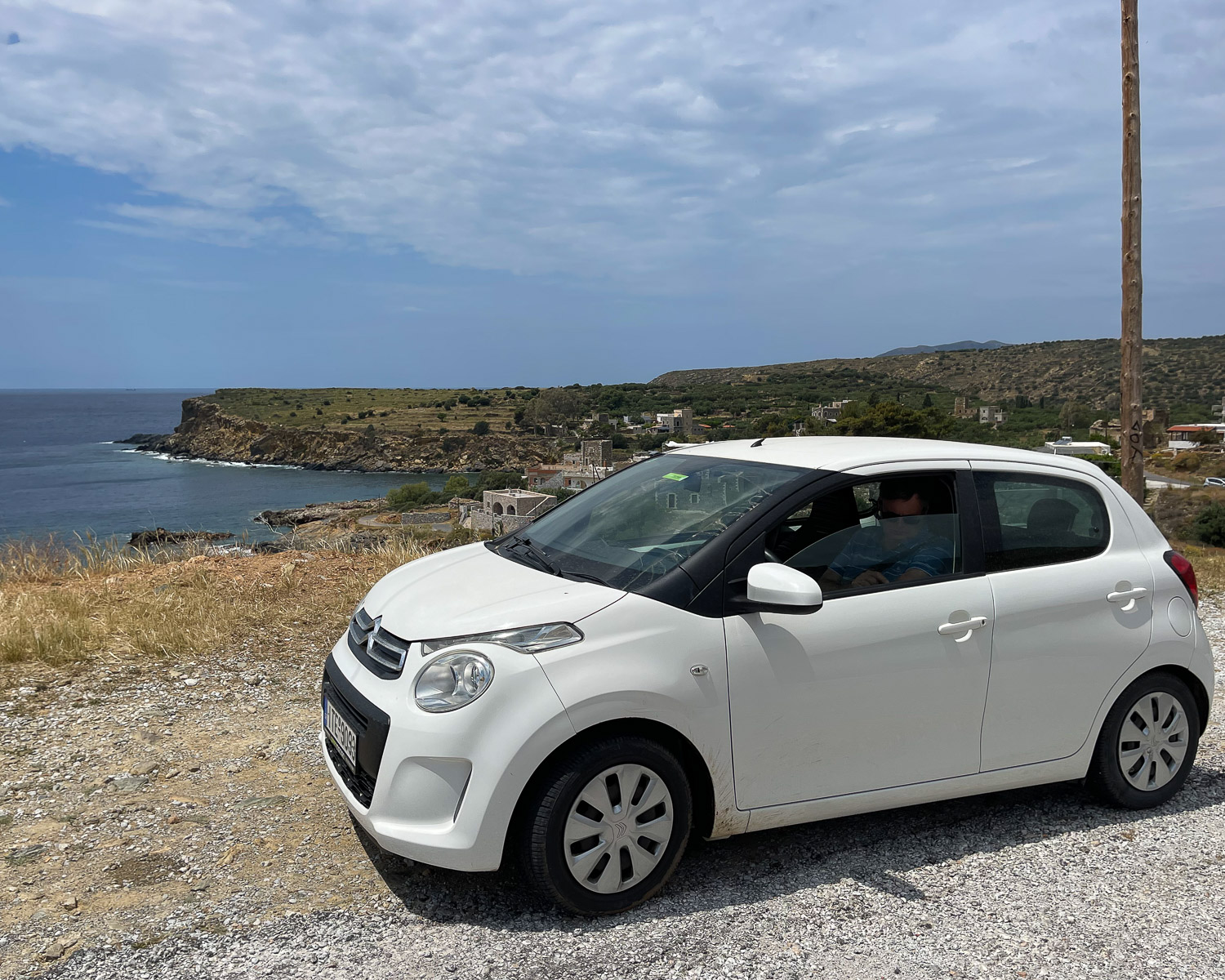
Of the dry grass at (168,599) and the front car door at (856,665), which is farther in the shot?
the dry grass at (168,599)

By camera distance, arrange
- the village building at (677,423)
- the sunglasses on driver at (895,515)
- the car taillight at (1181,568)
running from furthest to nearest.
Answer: the village building at (677,423) → the car taillight at (1181,568) → the sunglasses on driver at (895,515)

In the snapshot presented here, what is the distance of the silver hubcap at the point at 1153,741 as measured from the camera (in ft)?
13.5

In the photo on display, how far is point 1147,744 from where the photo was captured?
416cm

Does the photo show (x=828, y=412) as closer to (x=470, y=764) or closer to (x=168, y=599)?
(x=168, y=599)

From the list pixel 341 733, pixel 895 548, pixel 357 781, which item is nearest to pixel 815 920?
pixel 895 548

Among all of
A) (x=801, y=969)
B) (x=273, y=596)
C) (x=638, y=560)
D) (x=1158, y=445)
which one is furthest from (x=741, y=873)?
(x=1158, y=445)

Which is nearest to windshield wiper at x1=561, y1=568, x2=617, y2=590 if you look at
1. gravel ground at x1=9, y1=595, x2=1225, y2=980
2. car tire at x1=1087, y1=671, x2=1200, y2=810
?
gravel ground at x1=9, y1=595, x2=1225, y2=980

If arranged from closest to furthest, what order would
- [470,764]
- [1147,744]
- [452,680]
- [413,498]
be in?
[470,764] < [452,680] < [1147,744] < [413,498]

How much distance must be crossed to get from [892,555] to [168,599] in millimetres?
5622

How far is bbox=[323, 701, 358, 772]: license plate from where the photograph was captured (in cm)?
334

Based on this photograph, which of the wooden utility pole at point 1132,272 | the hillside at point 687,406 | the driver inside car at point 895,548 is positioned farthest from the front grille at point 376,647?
the hillside at point 687,406

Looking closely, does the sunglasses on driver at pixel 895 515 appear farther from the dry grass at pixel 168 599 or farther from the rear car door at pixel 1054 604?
the dry grass at pixel 168 599

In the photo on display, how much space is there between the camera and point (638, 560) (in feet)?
11.8

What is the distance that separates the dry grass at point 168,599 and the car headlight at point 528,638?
384 centimetres
